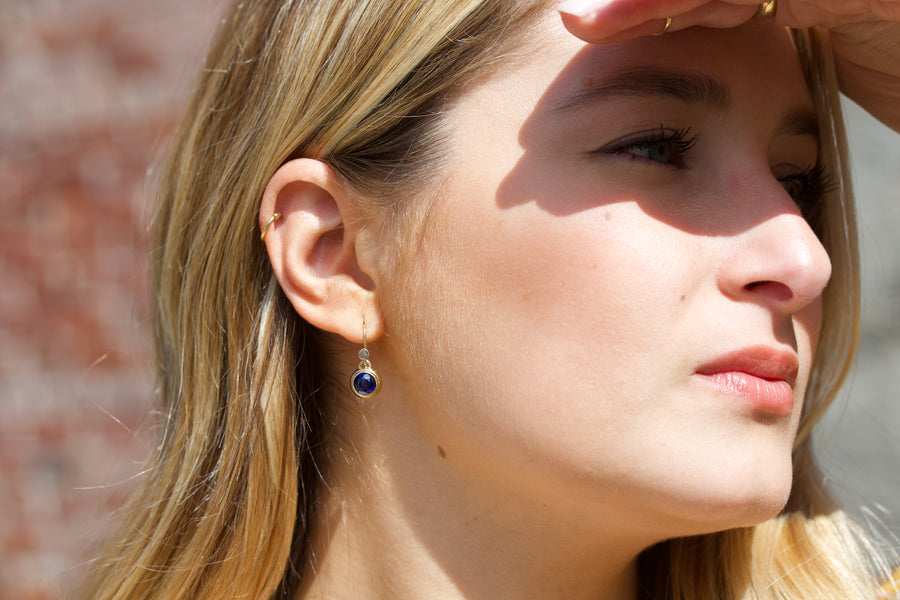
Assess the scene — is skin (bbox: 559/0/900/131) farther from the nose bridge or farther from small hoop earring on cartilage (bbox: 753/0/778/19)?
the nose bridge

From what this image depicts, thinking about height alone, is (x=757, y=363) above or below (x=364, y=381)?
above

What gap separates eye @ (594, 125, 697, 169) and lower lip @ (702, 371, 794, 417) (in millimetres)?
369

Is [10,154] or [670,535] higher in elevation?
[10,154]

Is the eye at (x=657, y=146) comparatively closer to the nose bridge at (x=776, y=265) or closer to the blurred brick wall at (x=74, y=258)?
the nose bridge at (x=776, y=265)

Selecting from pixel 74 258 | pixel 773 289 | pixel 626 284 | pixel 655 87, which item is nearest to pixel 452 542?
pixel 626 284

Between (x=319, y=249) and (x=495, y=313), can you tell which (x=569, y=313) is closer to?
(x=495, y=313)

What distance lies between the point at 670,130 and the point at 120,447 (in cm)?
273

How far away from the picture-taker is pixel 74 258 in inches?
139

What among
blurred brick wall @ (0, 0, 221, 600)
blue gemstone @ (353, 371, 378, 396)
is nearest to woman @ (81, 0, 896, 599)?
blue gemstone @ (353, 371, 378, 396)

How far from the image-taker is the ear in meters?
1.72

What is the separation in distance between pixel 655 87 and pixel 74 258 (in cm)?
270

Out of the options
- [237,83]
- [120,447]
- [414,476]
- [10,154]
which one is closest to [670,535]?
[414,476]

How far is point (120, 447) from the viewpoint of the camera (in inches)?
139

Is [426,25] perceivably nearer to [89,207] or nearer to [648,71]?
[648,71]
